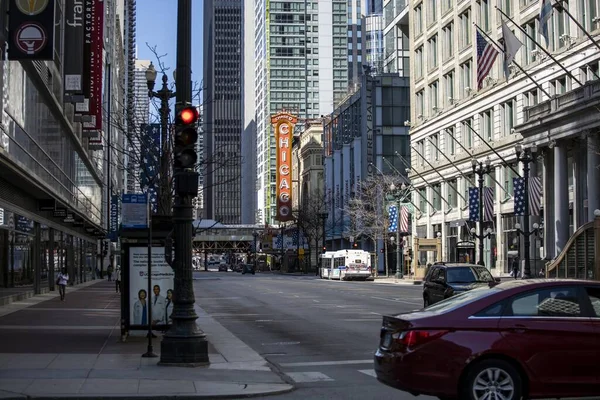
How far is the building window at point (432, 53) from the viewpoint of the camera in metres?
75.5

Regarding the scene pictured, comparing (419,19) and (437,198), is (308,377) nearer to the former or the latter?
(437,198)

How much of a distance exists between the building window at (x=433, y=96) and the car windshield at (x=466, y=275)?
168ft

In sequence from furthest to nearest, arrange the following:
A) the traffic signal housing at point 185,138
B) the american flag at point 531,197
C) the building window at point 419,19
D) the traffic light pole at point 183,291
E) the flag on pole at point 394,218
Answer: the building window at point 419,19 < the flag on pole at point 394,218 < the american flag at point 531,197 < the traffic light pole at point 183,291 < the traffic signal housing at point 185,138

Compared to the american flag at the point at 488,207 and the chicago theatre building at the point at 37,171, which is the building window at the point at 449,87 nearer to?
the american flag at the point at 488,207

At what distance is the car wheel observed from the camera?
9242mm

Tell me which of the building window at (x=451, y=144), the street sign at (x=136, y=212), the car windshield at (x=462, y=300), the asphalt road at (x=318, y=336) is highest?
the building window at (x=451, y=144)

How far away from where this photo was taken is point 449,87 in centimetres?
7162

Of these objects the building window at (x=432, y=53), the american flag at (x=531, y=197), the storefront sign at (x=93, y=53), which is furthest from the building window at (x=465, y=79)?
the storefront sign at (x=93, y=53)

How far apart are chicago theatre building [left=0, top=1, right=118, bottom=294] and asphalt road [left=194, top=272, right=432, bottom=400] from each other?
8.80 meters

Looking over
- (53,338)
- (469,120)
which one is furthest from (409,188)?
(53,338)

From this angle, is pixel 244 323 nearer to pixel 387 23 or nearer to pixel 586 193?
pixel 586 193

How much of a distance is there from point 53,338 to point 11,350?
279 centimetres

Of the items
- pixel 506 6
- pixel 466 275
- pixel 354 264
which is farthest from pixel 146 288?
pixel 354 264

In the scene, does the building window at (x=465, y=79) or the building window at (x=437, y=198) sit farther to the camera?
the building window at (x=437, y=198)
